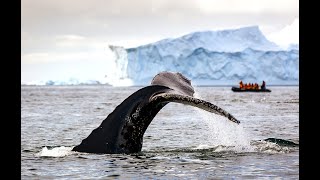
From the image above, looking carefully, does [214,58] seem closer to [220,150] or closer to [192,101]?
[220,150]

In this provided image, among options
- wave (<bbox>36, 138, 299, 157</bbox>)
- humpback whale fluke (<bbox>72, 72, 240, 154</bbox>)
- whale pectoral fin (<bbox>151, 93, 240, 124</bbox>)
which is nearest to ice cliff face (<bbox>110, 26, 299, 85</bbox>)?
wave (<bbox>36, 138, 299, 157</bbox>)

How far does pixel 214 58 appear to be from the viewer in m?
89.2

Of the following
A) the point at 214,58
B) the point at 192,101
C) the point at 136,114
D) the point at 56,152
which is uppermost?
the point at 214,58

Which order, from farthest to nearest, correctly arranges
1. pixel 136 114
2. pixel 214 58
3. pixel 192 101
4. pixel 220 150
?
pixel 214 58 < pixel 220 150 < pixel 136 114 < pixel 192 101

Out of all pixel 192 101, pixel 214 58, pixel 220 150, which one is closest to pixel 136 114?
pixel 192 101

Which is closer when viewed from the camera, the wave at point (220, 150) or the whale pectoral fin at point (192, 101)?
the whale pectoral fin at point (192, 101)

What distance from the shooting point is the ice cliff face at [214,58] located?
8862cm

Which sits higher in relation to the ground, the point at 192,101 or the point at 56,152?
the point at 192,101

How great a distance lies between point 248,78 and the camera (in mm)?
96250

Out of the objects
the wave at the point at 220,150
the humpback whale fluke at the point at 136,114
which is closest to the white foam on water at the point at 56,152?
the wave at the point at 220,150

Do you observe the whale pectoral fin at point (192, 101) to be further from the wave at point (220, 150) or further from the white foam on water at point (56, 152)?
the white foam on water at point (56, 152)
